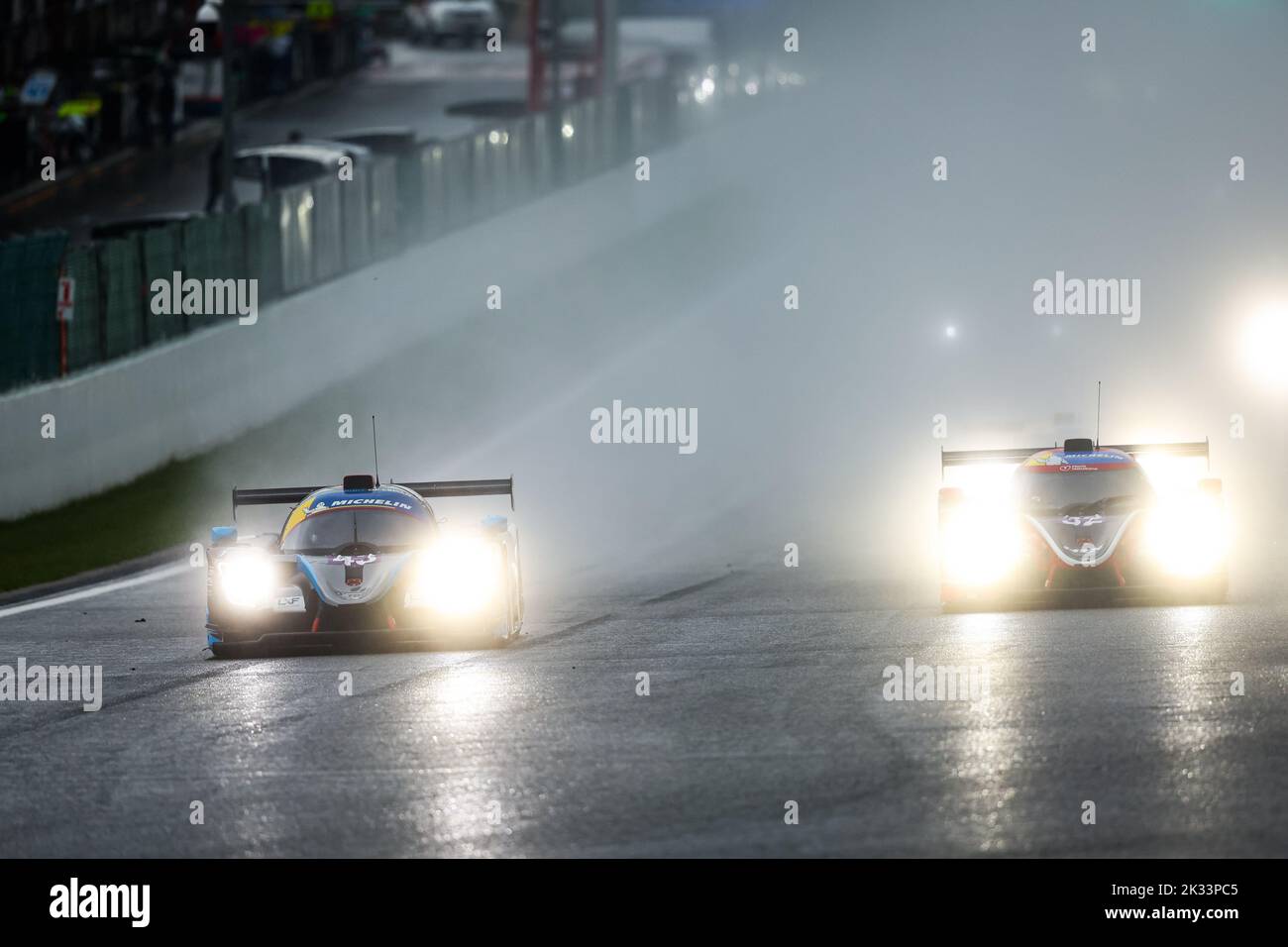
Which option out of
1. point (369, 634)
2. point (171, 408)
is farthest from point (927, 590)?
point (171, 408)

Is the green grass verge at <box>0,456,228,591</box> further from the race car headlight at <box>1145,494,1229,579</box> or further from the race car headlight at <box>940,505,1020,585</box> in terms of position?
the race car headlight at <box>1145,494,1229,579</box>

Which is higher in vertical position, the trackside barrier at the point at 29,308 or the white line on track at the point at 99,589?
the trackside barrier at the point at 29,308

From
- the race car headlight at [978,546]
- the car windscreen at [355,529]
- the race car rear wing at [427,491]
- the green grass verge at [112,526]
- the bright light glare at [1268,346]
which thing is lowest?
the bright light glare at [1268,346]

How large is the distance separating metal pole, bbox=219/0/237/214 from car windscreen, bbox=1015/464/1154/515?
1809cm

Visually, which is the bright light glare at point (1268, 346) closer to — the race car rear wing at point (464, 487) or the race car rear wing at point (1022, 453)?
the race car rear wing at point (1022, 453)

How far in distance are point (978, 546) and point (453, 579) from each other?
11.9 feet

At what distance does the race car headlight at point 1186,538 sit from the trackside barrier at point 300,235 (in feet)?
40.5

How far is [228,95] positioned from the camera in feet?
108

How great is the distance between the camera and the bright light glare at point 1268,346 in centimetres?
3672

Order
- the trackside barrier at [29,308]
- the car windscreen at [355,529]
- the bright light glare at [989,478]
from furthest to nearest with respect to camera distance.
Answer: the trackside barrier at [29,308], the bright light glare at [989,478], the car windscreen at [355,529]

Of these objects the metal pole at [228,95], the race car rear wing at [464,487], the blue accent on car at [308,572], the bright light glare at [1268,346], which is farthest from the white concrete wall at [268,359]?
the bright light glare at [1268,346]

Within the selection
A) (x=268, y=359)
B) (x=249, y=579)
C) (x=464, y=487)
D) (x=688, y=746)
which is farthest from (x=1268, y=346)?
(x=688, y=746)

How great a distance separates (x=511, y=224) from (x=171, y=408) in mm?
12270
